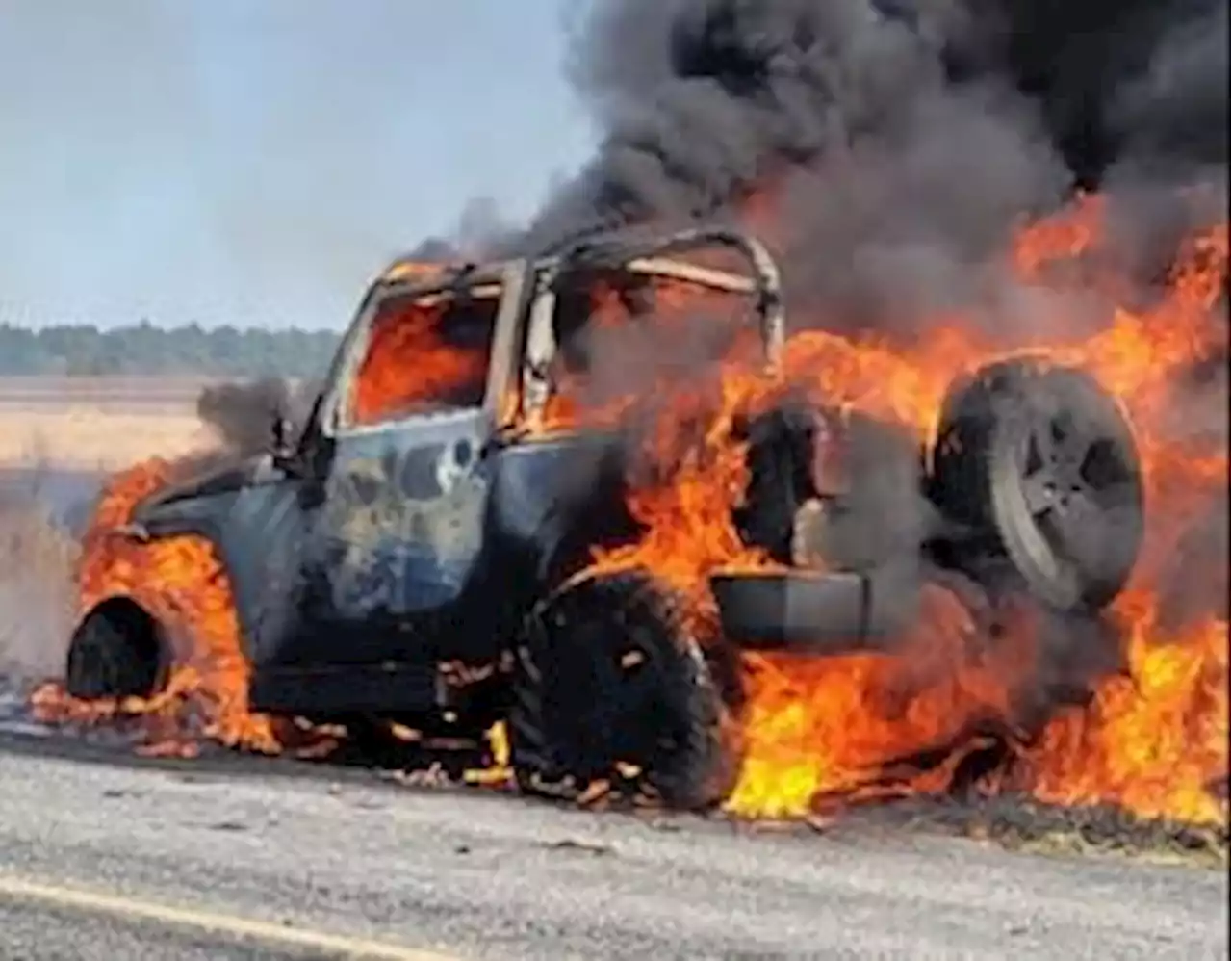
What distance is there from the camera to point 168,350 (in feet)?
76.2

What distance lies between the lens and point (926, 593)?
18.6 feet

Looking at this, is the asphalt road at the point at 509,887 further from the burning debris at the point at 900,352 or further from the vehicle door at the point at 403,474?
the vehicle door at the point at 403,474

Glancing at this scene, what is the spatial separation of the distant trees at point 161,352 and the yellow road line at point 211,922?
556cm

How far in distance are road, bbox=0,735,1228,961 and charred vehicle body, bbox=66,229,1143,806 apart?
1.62 ft

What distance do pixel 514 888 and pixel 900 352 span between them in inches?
76.7

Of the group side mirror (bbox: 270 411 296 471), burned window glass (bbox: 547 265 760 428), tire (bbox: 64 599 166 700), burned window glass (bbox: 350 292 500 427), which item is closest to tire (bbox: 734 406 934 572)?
burned window glass (bbox: 547 265 760 428)

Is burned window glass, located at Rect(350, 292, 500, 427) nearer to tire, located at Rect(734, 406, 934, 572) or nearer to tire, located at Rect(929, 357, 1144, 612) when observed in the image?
tire, located at Rect(734, 406, 934, 572)

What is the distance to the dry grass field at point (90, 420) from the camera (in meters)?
17.6

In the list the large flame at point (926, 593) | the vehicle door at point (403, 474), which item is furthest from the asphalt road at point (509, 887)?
the vehicle door at point (403, 474)

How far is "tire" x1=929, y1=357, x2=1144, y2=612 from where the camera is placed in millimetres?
3170

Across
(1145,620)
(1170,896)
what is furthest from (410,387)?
(1145,620)

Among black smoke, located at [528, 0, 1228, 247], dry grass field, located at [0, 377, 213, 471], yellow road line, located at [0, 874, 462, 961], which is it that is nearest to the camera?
black smoke, located at [528, 0, 1228, 247]

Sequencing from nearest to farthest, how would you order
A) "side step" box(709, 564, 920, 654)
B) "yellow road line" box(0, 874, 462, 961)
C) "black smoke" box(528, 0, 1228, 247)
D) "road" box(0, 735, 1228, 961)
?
"black smoke" box(528, 0, 1228, 247) < "yellow road line" box(0, 874, 462, 961) < "road" box(0, 735, 1228, 961) < "side step" box(709, 564, 920, 654)

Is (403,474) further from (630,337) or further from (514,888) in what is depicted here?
(514,888)
